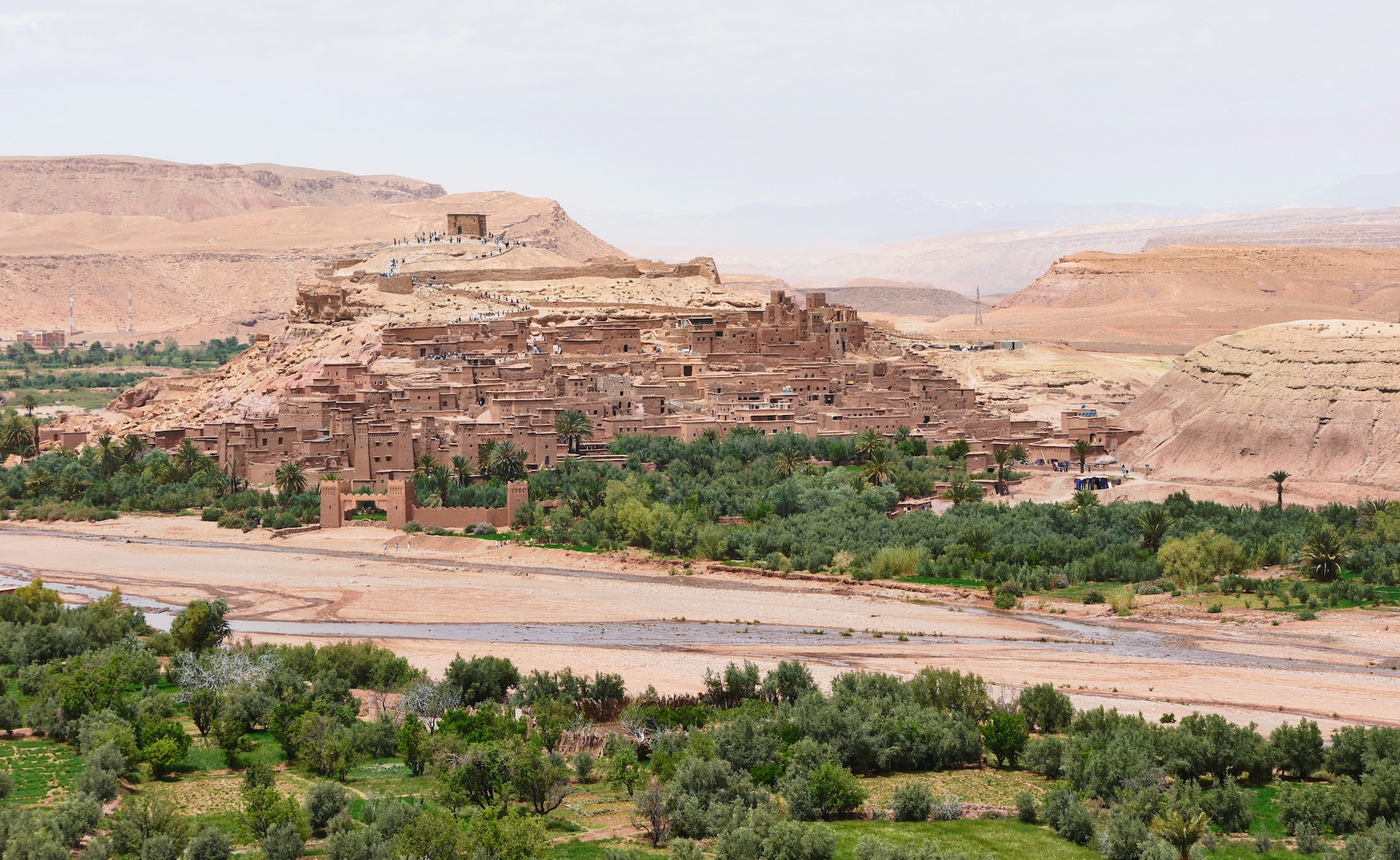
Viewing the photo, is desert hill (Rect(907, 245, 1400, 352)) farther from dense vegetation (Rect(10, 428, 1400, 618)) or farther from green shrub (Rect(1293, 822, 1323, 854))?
green shrub (Rect(1293, 822, 1323, 854))

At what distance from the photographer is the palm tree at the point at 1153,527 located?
126 ft

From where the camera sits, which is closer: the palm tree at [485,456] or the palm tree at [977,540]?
the palm tree at [977,540]

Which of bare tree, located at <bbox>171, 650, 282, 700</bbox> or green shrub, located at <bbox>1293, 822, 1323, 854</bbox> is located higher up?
bare tree, located at <bbox>171, 650, 282, 700</bbox>

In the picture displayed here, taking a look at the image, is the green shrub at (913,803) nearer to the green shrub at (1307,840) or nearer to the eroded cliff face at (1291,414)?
the green shrub at (1307,840)

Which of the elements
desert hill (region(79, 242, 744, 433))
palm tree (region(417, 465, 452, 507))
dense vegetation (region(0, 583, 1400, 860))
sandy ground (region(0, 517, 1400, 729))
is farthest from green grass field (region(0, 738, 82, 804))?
desert hill (region(79, 242, 744, 433))

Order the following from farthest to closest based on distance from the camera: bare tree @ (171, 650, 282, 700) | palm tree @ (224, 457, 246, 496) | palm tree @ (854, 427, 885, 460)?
palm tree @ (224, 457, 246, 496) → palm tree @ (854, 427, 885, 460) → bare tree @ (171, 650, 282, 700)

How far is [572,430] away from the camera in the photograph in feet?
158

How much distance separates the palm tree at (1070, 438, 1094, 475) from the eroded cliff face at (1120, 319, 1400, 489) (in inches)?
80.1

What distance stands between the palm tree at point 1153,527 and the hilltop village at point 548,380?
9.32 metres

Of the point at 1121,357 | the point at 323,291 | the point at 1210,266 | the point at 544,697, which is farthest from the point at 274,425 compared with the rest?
the point at 1210,266

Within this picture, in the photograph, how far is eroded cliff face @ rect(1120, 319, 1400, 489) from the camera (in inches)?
1815

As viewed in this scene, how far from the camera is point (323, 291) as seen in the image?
67.1 metres

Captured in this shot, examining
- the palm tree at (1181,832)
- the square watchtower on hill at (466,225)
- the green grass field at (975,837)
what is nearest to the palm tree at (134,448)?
the square watchtower on hill at (466,225)

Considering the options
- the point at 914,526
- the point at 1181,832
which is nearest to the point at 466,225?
the point at 914,526
